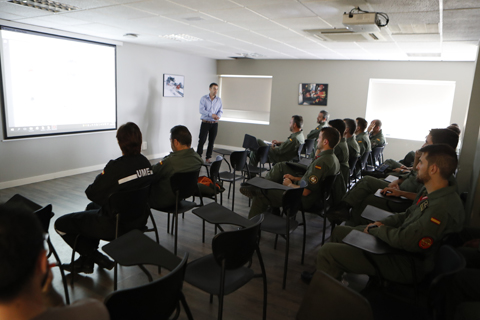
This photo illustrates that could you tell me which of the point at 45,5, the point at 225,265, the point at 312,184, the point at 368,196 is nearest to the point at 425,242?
the point at 225,265

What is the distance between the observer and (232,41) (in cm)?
598

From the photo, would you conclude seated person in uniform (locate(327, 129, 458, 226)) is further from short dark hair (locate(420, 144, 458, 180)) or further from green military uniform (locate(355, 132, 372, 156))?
green military uniform (locate(355, 132, 372, 156))

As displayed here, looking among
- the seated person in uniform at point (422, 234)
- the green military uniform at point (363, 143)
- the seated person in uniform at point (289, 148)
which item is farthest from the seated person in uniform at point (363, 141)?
the seated person in uniform at point (422, 234)

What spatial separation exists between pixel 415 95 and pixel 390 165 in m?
3.81

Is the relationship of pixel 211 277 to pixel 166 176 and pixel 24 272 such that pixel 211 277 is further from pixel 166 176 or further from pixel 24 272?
pixel 166 176

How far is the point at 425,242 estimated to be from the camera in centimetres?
188

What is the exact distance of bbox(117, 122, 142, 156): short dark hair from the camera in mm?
2598

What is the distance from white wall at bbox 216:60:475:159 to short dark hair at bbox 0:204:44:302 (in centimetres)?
822

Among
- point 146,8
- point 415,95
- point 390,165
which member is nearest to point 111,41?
point 146,8

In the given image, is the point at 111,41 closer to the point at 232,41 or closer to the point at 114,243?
the point at 232,41

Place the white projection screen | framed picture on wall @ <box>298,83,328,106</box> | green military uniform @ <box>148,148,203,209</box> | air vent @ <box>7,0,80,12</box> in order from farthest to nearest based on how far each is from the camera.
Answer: framed picture on wall @ <box>298,83,328,106</box> → the white projection screen → air vent @ <box>7,0,80,12</box> → green military uniform @ <box>148,148,203,209</box>

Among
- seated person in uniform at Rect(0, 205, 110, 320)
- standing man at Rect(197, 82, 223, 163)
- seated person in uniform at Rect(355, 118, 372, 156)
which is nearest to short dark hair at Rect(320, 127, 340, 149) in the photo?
seated person in uniform at Rect(355, 118, 372, 156)

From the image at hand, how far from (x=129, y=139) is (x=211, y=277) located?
1309mm

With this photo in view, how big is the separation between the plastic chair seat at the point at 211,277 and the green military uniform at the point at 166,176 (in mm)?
1088
